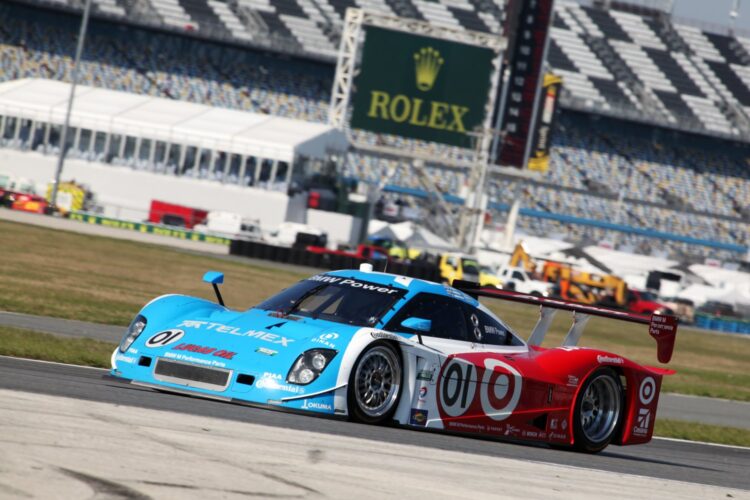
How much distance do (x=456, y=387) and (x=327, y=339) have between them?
1.14 metres

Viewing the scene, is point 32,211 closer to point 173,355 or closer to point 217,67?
point 217,67

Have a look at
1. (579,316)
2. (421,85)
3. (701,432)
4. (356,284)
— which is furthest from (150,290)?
A: (421,85)

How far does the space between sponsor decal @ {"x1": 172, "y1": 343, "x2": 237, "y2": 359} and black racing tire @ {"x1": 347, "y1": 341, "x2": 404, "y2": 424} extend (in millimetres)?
848

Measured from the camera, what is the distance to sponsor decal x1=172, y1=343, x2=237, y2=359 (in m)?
8.36

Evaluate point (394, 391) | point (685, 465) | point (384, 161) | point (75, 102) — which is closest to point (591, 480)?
point (394, 391)

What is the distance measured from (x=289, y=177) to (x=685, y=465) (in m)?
45.4

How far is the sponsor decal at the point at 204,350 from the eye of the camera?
836cm

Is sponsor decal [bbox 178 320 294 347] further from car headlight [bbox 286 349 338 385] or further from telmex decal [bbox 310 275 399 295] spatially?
telmex decal [bbox 310 275 399 295]

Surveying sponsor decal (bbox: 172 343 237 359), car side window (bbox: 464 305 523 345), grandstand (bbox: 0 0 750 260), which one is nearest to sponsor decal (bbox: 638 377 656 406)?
car side window (bbox: 464 305 523 345)

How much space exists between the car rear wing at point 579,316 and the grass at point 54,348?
3.60 meters

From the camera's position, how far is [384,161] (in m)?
73.4

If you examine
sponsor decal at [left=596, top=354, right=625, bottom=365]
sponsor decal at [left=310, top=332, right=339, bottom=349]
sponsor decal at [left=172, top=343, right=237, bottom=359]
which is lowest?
sponsor decal at [left=172, top=343, right=237, bottom=359]

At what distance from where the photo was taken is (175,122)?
5650cm

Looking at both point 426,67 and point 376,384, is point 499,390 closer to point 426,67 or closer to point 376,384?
point 376,384
